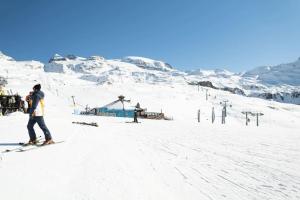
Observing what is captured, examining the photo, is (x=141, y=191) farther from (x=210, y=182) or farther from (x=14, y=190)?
(x=14, y=190)

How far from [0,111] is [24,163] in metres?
27.2

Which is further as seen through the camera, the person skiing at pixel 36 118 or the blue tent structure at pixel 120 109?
the blue tent structure at pixel 120 109

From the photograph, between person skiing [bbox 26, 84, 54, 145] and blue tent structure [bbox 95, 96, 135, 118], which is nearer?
person skiing [bbox 26, 84, 54, 145]

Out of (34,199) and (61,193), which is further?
(61,193)

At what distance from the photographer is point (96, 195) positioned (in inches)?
175

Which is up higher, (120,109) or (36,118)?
(36,118)

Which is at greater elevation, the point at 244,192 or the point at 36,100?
the point at 36,100

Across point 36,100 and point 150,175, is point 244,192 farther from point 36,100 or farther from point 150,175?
point 36,100

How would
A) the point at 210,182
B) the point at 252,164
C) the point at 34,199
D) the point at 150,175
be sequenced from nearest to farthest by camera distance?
the point at 34,199 < the point at 210,182 < the point at 150,175 < the point at 252,164

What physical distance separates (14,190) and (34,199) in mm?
542

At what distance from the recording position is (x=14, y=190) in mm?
4547

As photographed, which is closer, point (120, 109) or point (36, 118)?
point (36, 118)

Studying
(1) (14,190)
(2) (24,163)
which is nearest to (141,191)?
(1) (14,190)

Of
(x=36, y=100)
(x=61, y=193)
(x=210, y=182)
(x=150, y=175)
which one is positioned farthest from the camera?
(x=36, y=100)
